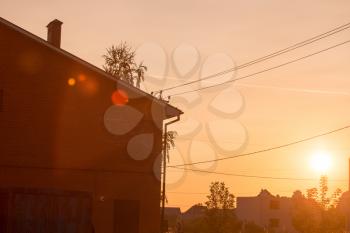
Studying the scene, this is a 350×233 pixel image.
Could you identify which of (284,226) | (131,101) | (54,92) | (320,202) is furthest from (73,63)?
(284,226)

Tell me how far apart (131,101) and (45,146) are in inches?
185

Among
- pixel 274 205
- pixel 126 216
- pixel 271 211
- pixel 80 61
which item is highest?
pixel 80 61

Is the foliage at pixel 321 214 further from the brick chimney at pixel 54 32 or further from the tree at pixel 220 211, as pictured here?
the brick chimney at pixel 54 32

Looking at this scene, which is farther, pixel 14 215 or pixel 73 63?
pixel 73 63

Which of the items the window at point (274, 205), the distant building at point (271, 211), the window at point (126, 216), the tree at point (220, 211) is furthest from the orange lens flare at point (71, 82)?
the window at point (274, 205)

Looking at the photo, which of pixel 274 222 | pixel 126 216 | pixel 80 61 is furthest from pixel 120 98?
pixel 274 222

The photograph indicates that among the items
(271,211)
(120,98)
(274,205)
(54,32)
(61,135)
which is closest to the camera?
(61,135)

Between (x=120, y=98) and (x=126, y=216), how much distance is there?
16.8 ft

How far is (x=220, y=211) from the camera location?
2160 inches

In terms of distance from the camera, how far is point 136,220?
25.3m

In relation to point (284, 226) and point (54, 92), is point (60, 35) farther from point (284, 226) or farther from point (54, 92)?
point (284, 226)

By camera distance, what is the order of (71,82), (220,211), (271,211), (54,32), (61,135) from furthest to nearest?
(271,211), (220,211), (54,32), (71,82), (61,135)

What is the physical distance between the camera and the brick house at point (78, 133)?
23.0m

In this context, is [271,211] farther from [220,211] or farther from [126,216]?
[126,216]
